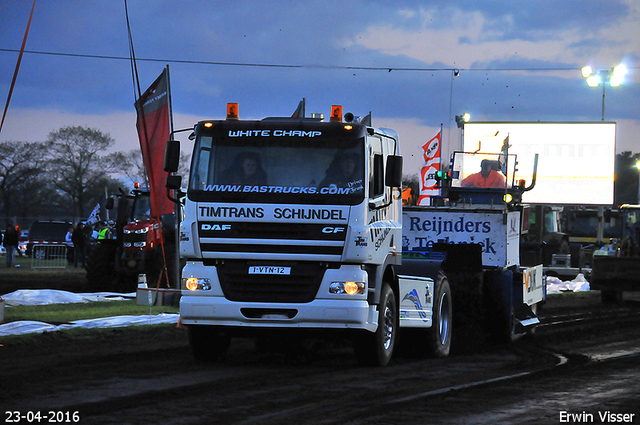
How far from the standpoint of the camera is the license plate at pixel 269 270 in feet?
32.0

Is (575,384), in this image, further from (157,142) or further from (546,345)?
(157,142)

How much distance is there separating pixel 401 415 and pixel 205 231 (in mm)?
3512

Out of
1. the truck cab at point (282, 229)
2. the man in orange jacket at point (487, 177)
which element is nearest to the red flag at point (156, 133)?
the truck cab at point (282, 229)

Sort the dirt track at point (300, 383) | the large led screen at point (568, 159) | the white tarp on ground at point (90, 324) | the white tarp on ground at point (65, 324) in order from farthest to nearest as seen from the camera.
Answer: the large led screen at point (568, 159)
the white tarp on ground at point (65, 324)
the white tarp on ground at point (90, 324)
the dirt track at point (300, 383)

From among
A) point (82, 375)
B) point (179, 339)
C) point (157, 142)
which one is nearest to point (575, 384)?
point (82, 375)

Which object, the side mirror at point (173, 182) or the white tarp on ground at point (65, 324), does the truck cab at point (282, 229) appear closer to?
the side mirror at point (173, 182)

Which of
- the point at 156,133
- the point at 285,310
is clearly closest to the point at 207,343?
the point at 285,310

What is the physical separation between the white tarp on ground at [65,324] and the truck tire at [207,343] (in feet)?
9.66

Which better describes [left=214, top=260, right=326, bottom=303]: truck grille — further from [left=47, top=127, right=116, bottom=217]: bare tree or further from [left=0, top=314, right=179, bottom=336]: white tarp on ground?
[left=47, top=127, right=116, bottom=217]: bare tree

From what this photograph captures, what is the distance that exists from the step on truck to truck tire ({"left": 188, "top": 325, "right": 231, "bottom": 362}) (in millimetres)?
23

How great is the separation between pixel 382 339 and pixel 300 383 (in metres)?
1.67

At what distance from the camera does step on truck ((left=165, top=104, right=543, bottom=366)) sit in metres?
9.72

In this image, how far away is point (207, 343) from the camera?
10.7m

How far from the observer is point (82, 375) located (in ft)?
29.8
